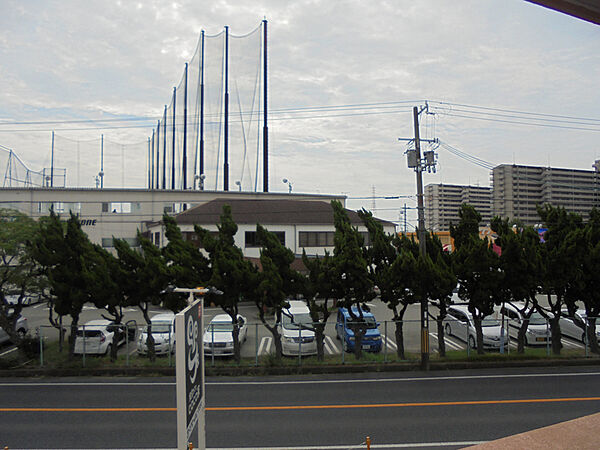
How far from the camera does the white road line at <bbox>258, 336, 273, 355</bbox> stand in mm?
19078

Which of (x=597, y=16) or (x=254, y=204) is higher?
(x=254, y=204)

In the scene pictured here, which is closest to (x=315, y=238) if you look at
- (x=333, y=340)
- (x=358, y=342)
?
(x=333, y=340)

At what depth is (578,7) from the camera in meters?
3.18

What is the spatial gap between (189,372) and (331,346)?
15.1 meters

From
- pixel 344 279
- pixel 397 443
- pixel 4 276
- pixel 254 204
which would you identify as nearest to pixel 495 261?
pixel 344 279

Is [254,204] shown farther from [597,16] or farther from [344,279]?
[597,16]

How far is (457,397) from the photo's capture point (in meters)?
12.9

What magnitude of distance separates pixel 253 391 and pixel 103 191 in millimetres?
33634

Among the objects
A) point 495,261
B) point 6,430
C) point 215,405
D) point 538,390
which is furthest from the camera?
point 495,261

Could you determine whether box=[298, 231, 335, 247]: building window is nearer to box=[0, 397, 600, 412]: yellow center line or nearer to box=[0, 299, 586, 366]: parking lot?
box=[0, 299, 586, 366]: parking lot

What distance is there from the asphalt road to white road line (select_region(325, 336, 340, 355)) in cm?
368

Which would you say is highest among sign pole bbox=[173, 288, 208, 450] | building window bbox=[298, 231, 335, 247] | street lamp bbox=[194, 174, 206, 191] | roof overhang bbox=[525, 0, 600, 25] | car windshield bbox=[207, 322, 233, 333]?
street lamp bbox=[194, 174, 206, 191]

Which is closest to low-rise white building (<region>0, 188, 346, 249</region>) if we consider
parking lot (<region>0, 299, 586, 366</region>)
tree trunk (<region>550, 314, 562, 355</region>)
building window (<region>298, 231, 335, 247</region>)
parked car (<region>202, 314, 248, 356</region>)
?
building window (<region>298, 231, 335, 247</region>)

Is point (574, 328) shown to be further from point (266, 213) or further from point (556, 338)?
point (266, 213)
